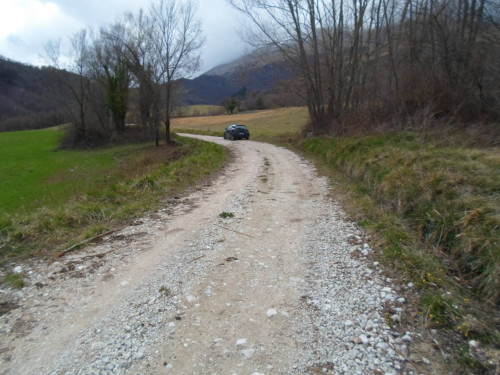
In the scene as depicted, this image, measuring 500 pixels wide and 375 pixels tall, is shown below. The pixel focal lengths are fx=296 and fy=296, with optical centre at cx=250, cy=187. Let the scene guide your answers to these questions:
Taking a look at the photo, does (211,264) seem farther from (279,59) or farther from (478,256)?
(279,59)

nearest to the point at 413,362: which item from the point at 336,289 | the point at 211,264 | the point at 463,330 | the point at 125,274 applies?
the point at 463,330

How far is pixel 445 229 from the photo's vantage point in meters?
4.60

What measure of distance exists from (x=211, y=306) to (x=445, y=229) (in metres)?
3.75

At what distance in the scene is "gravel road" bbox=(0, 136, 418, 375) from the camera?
2684mm

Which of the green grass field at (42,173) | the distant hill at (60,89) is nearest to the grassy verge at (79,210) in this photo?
the green grass field at (42,173)

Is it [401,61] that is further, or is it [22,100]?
[22,100]

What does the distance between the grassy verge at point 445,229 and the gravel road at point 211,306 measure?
0.42m

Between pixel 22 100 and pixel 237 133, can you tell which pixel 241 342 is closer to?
pixel 237 133

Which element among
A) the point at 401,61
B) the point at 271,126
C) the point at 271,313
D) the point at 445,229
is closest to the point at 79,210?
the point at 271,313

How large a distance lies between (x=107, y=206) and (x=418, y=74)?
45.7ft

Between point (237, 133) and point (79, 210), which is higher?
point (237, 133)

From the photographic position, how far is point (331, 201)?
7625 millimetres

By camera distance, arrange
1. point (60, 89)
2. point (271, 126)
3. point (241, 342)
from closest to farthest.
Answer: point (241, 342)
point (60, 89)
point (271, 126)

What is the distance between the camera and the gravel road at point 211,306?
2684mm
